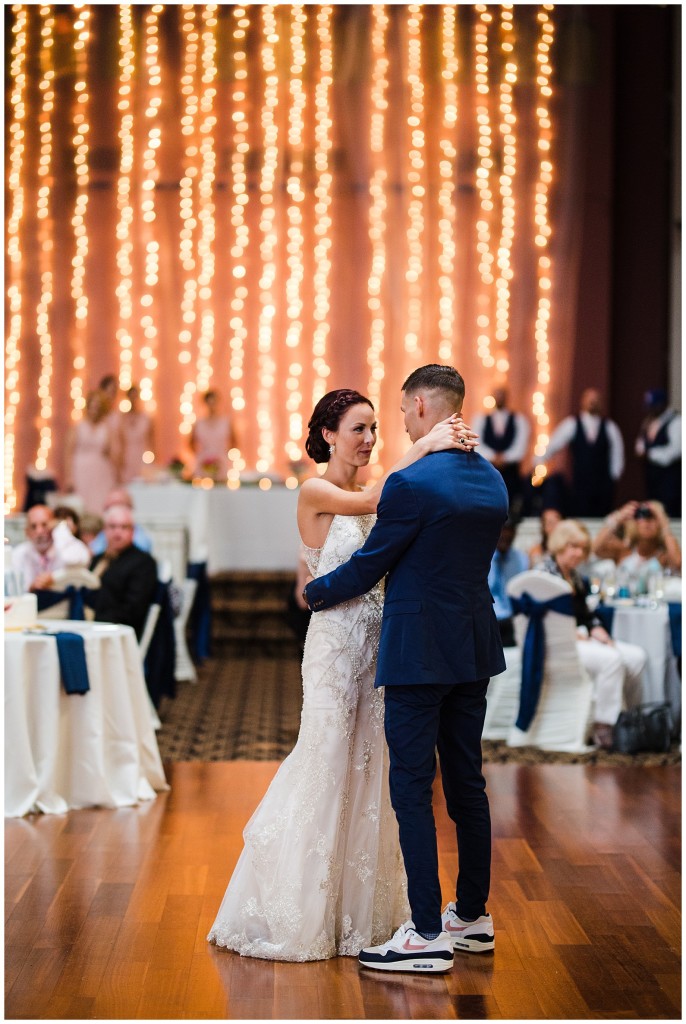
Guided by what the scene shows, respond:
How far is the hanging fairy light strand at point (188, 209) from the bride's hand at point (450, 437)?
951cm

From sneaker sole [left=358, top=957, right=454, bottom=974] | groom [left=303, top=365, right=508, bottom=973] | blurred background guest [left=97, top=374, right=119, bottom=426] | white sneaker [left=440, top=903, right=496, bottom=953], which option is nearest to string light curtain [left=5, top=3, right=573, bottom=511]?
blurred background guest [left=97, top=374, right=119, bottom=426]

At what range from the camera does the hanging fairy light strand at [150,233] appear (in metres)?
12.1

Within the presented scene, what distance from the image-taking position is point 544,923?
3.55 meters

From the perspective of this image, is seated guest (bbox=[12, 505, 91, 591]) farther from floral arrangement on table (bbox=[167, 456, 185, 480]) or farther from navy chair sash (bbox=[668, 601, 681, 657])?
floral arrangement on table (bbox=[167, 456, 185, 480])

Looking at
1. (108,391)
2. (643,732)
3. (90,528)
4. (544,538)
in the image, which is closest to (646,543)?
(544,538)

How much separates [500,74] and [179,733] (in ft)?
26.5

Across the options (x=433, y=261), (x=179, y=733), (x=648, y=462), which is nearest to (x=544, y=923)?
(x=179, y=733)

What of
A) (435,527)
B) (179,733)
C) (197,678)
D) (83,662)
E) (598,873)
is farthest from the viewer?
(197,678)

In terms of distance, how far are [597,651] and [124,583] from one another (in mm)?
2343

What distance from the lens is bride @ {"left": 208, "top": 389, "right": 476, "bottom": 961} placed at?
10.4 feet

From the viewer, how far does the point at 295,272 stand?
12.4 meters

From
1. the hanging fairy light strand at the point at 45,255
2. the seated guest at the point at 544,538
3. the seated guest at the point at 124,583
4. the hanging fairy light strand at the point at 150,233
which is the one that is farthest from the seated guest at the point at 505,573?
the hanging fairy light strand at the point at 45,255

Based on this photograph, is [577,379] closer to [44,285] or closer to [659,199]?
[659,199]

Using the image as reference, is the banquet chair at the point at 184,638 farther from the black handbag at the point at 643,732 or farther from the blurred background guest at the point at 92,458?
the black handbag at the point at 643,732
